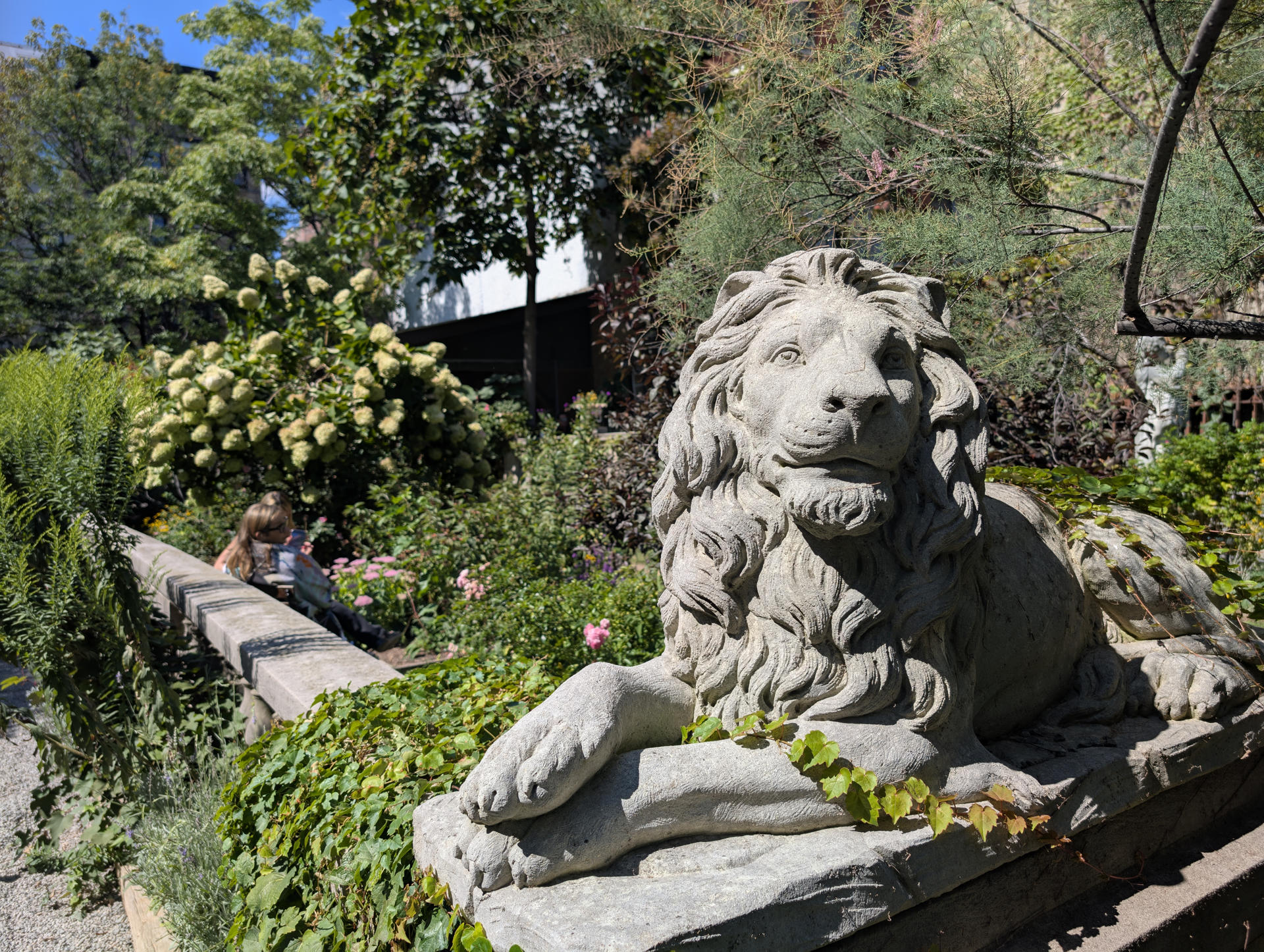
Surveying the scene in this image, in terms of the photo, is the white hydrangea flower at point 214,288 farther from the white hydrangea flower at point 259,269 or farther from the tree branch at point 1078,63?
the tree branch at point 1078,63

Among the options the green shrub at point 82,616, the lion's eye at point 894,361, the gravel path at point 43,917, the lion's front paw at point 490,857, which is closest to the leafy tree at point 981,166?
the lion's eye at point 894,361

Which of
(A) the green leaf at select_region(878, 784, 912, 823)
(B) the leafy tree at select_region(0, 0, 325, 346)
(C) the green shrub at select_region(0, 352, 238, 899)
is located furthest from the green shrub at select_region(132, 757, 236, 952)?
(B) the leafy tree at select_region(0, 0, 325, 346)

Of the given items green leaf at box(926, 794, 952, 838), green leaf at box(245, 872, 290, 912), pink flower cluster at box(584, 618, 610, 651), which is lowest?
green leaf at box(245, 872, 290, 912)

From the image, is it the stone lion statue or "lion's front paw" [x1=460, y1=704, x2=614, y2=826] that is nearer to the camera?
"lion's front paw" [x1=460, y1=704, x2=614, y2=826]

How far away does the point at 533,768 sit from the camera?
1.68m

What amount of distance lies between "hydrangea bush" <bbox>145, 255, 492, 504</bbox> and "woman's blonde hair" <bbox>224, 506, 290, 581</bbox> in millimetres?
1323

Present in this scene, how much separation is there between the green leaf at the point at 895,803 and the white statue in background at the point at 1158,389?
399 centimetres

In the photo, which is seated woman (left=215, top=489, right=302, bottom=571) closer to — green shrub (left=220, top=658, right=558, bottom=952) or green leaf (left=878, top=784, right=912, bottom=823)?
green shrub (left=220, top=658, right=558, bottom=952)

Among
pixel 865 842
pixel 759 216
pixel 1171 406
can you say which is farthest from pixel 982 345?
pixel 1171 406

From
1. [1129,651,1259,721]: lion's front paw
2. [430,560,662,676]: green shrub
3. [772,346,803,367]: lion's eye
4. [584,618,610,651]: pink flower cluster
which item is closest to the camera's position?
[772,346,803,367]: lion's eye

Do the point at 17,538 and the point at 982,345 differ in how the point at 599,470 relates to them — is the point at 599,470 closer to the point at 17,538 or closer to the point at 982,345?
the point at 982,345

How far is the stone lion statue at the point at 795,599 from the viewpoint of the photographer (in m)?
1.78

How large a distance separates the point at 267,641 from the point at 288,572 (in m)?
1.77

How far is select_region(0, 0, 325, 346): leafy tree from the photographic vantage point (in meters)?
17.5
